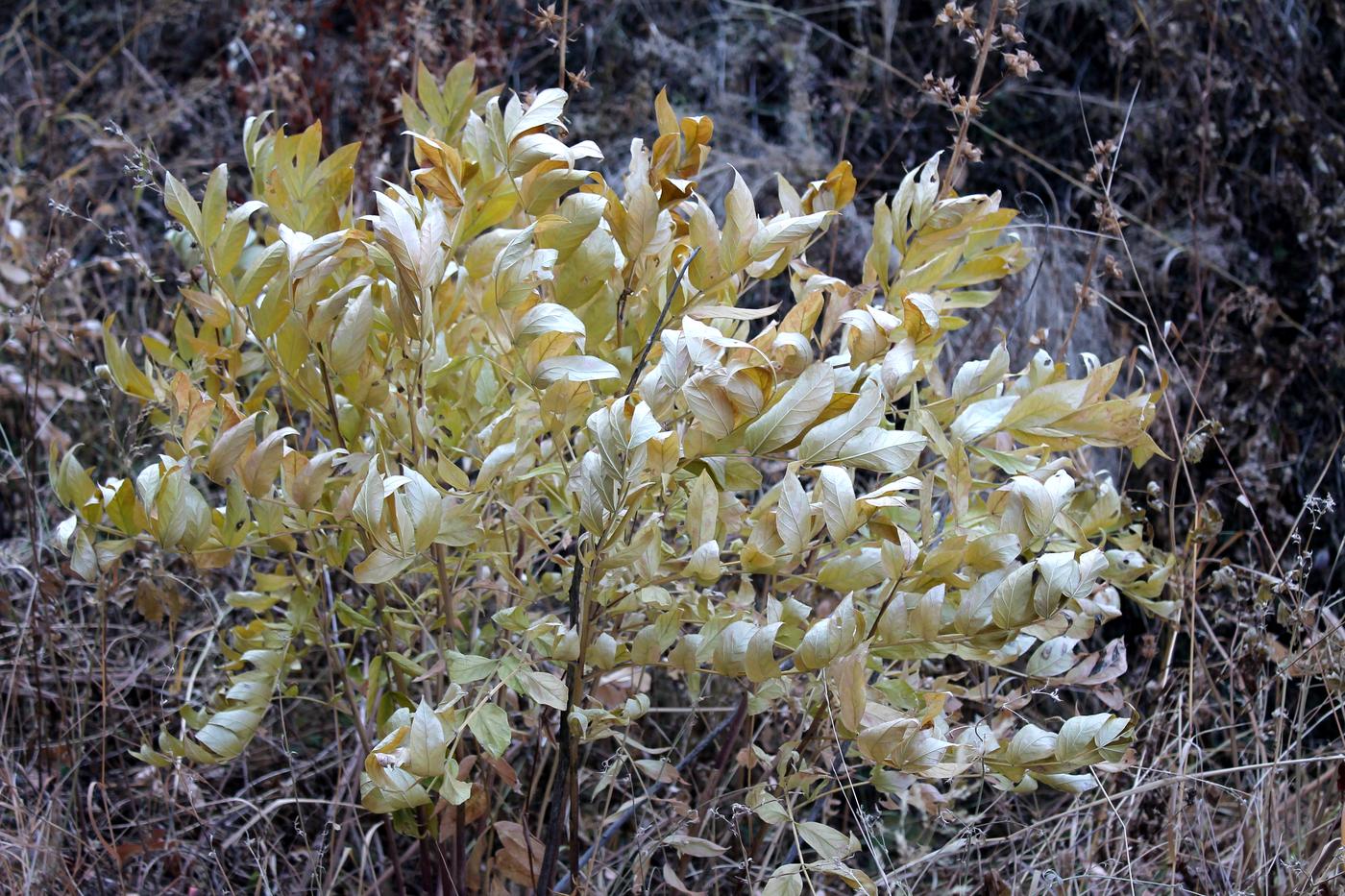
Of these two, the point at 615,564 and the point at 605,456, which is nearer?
the point at 605,456

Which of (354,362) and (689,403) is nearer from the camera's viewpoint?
(689,403)

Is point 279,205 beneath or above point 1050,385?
above

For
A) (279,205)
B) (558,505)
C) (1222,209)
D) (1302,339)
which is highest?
(279,205)

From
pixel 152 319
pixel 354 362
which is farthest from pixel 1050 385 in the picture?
pixel 152 319

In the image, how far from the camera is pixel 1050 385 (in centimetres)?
111

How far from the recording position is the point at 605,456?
91 centimetres

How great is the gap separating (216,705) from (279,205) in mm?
558

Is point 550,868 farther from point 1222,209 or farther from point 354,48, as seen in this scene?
point 354,48

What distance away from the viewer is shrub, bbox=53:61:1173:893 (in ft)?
3.21

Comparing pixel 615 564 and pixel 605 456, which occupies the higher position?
pixel 605 456

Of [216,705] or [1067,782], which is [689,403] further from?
[216,705]

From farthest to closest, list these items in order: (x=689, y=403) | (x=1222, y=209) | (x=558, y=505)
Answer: (x=1222, y=209) < (x=558, y=505) < (x=689, y=403)

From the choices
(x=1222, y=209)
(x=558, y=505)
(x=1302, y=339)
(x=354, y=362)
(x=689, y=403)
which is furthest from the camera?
(x=1222, y=209)

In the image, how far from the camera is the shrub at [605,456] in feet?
3.21
